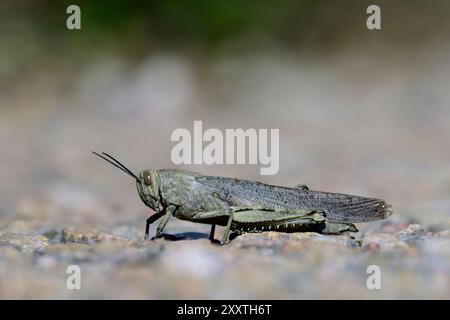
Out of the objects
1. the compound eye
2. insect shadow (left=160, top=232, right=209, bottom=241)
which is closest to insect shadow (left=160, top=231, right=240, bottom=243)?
insect shadow (left=160, top=232, right=209, bottom=241)

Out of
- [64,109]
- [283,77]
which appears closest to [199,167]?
[64,109]

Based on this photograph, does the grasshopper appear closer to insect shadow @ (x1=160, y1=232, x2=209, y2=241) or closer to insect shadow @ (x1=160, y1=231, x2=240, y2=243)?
insect shadow @ (x1=160, y1=231, x2=240, y2=243)

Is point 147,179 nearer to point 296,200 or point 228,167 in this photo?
point 296,200

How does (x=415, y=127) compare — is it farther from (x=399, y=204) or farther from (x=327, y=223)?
(x=327, y=223)

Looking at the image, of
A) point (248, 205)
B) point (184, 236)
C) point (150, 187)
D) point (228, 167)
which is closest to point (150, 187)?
point (150, 187)

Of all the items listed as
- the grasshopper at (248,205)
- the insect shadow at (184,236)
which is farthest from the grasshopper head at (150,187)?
the insect shadow at (184,236)

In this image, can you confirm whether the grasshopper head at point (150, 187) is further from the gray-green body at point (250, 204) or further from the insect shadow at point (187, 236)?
the insect shadow at point (187, 236)
